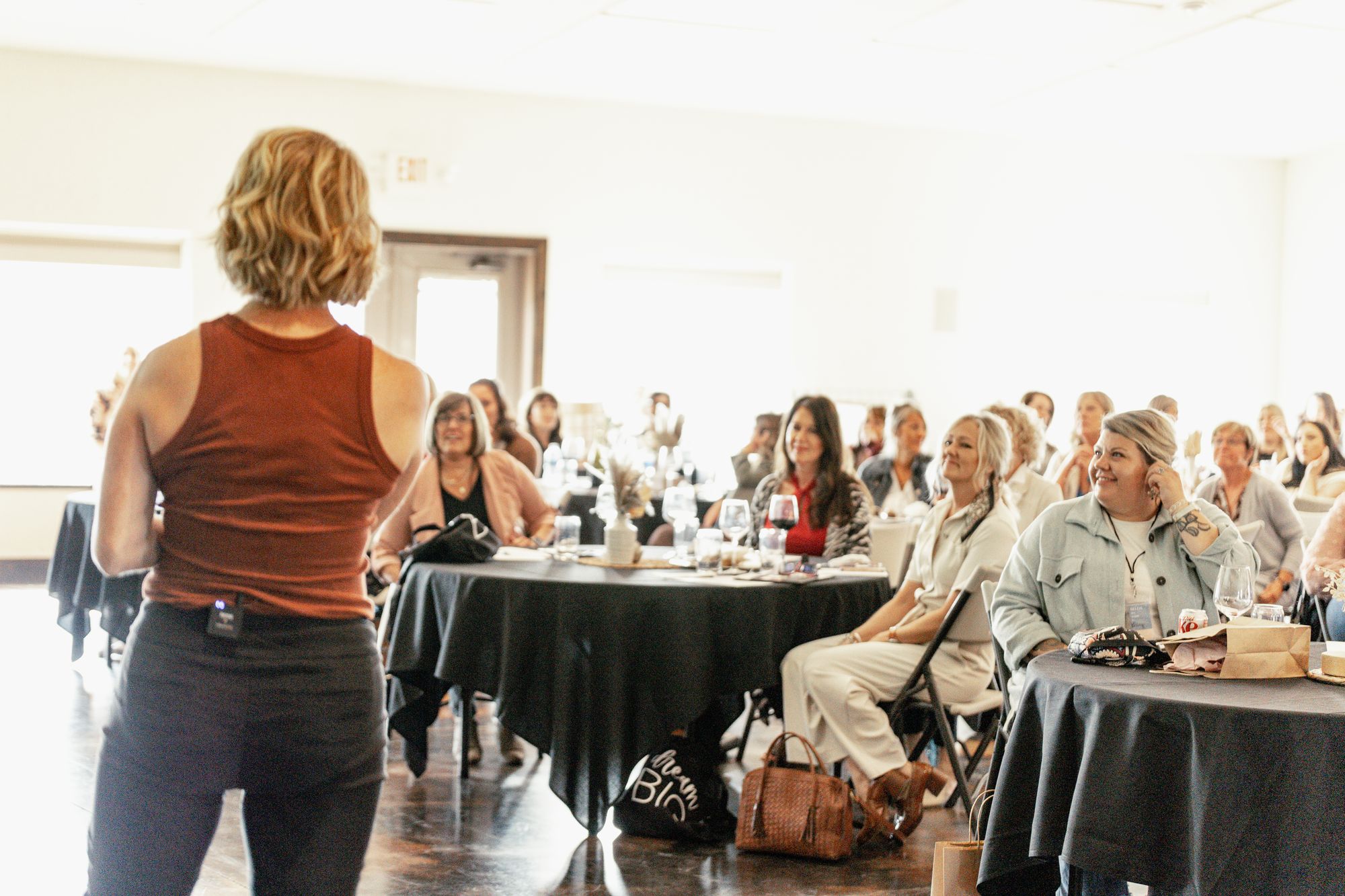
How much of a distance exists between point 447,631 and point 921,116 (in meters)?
8.50

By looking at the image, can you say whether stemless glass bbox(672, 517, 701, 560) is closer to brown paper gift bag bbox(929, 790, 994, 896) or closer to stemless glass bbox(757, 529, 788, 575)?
stemless glass bbox(757, 529, 788, 575)

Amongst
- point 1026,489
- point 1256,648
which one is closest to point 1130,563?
point 1256,648

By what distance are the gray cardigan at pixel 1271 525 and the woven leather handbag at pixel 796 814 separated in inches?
97.2

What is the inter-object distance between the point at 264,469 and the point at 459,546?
304 centimetres

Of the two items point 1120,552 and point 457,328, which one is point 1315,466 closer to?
point 1120,552

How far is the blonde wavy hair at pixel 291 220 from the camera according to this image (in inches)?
Answer: 64.0

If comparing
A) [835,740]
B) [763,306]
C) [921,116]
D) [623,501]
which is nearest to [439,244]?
[763,306]

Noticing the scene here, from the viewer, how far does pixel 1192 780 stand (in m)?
2.65

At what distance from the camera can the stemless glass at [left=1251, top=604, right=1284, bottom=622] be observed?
10.3ft

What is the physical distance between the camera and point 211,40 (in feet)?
31.9

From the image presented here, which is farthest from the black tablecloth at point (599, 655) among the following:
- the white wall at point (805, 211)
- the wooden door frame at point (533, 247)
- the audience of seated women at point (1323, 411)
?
the wooden door frame at point (533, 247)

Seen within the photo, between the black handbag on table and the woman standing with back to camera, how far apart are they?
294 cm

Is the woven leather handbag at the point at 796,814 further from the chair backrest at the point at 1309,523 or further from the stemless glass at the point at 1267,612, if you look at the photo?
the chair backrest at the point at 1309,523

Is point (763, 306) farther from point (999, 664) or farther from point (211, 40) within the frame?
point (999, 664)
